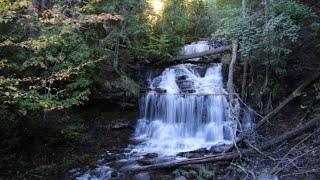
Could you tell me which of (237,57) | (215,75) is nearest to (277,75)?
(237,57)

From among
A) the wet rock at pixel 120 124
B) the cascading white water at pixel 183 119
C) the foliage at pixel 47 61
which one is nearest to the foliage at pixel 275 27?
the cascading white water at pixel 183 119

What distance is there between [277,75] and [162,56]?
19.7 feet

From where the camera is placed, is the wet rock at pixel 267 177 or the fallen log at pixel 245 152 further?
the fallen log at pixel 245 152

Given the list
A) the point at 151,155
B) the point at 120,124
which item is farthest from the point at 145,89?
the point at 151,155

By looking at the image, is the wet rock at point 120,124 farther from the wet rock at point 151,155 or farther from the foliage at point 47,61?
the wet rock at point 151,155

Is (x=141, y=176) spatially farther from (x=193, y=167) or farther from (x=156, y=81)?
(x=156, y=81)

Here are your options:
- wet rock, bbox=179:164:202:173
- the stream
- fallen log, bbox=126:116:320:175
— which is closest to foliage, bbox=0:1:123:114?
the stream

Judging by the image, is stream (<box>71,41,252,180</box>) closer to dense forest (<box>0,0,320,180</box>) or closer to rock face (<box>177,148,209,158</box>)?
rock face (<box>177,148,209,158</box>)

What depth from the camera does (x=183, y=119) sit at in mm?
11469

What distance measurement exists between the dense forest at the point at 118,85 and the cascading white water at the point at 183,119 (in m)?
0.71

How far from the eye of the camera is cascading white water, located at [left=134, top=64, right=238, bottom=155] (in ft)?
33.8

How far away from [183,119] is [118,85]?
10.1 ft

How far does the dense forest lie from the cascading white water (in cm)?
71

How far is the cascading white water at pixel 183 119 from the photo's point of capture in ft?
33.8
